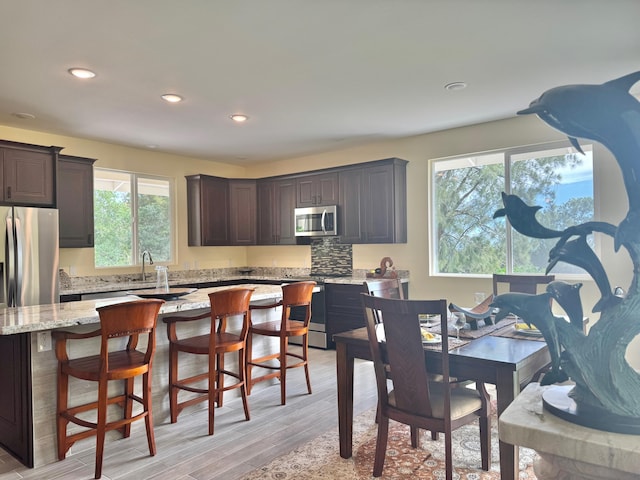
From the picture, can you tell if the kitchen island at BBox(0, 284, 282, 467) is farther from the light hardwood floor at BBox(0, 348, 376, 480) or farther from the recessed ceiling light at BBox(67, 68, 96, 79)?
the recessed ceiling light at BBox(67, 68, 96, 79)

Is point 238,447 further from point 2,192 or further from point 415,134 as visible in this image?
point 415,134

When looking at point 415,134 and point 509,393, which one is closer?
point 509,393

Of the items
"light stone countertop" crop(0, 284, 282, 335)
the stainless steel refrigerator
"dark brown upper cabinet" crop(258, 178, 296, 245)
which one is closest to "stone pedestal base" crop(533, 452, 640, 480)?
"light stone countertop" crop(0, 284, 282, 335)

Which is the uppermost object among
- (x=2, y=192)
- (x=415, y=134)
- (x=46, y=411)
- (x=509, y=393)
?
(x=415, y=134)

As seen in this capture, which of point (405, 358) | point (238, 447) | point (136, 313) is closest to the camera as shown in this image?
point (405, 358)

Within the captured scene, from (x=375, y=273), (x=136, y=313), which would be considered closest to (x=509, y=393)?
(x=136, y=313)

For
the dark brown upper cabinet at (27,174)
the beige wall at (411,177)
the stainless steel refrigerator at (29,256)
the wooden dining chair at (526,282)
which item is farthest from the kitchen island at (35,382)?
the wooden dining chair at (526,282)

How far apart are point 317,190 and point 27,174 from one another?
3.32 m

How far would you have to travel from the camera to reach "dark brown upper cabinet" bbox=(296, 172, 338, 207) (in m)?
5.90

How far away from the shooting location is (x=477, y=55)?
3.07 metres

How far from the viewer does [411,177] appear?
17.8ft

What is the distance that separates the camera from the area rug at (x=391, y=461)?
8.27 feet

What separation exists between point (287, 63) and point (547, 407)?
2736 mm

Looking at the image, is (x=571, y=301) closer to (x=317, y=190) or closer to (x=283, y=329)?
(x=283, y=329)
